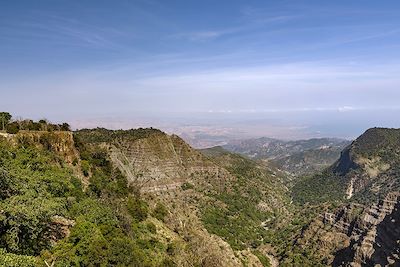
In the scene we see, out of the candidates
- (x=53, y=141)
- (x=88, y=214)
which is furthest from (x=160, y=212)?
(x=88, y=214)

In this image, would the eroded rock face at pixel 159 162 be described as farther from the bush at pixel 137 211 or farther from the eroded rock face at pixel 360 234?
the bush at pixel 137 211

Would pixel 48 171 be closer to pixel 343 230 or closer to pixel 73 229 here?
pixel 73 229

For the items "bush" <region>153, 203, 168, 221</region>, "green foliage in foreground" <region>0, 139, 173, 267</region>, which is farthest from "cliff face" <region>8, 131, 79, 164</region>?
"bush" <region>153, 203, 168, 221</region>

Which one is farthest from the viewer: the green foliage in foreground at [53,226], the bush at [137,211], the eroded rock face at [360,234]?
the eroded rock face at [360,234]

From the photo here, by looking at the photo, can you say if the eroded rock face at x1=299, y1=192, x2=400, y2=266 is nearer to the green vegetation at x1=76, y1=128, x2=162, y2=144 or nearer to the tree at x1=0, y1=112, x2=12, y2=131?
the green vegetation at x1=76, y1=128, x2=162, y2=144

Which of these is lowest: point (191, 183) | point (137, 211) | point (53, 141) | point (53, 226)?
point (191, 183)

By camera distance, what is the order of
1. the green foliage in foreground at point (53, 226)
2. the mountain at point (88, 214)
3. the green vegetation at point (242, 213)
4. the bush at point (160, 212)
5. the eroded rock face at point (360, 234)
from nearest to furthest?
the green foliage in foreground at point (53, 226) → the mountain at point (88, 214) → the bush at point (160, 212) → the eroded rock face at point (360, 234) → the green vegetation at point (242, 213)

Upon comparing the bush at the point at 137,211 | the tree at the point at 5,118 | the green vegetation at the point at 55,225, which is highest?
the tree at the point at 5,118

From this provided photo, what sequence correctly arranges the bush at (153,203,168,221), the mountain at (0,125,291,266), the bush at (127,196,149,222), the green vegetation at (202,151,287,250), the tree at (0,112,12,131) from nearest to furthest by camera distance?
A: the mountain at (0,125,291,266) < the bush at (127,196,149,222) < the tree at (0,112,12,131) < the bush at (153,203,168,221) < the green vegetation at (202,151,287,250)

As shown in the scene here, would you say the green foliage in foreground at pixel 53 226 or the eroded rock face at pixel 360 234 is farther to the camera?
the eroded rock face at pixel 360 234

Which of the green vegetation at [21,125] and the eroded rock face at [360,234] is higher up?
the green vegetation at [21,125]

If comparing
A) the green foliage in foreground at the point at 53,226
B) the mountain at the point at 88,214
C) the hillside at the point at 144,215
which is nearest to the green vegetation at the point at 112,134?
the hillside at the point at 144,215

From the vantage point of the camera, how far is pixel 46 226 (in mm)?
33656

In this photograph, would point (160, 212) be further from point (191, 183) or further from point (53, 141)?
point (191, 183)
